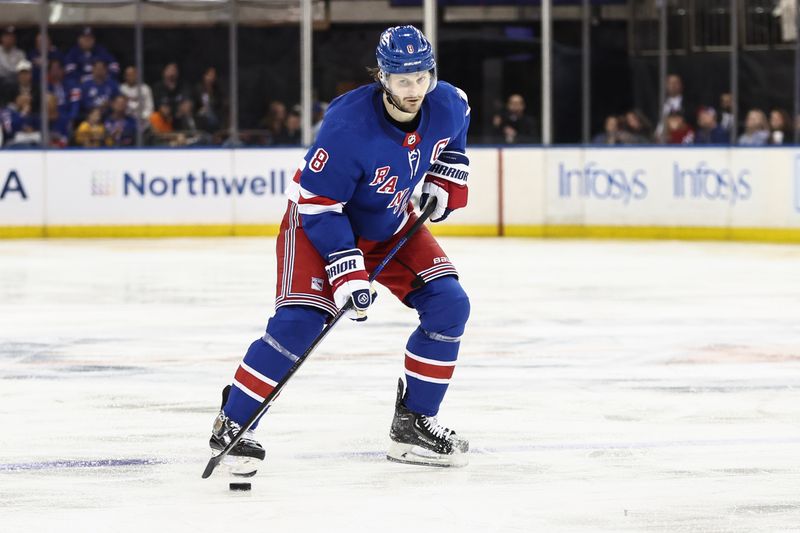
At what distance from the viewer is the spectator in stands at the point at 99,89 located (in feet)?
49.0

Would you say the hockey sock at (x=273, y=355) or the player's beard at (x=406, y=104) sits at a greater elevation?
the player's beard at (x=406, y=104)

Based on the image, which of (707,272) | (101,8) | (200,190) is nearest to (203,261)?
(200,190)

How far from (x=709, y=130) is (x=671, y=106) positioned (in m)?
0.41

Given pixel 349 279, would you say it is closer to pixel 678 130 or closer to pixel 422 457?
pixel 422 457

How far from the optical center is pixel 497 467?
4297 mm

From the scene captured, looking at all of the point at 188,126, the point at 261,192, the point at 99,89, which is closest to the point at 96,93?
the point at 99,89

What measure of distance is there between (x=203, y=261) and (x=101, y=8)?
4.93m

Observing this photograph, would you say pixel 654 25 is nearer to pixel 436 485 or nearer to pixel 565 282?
pixel 565 282

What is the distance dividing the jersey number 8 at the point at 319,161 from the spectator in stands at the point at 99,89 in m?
11.2

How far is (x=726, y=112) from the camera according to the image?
1427 centimetres

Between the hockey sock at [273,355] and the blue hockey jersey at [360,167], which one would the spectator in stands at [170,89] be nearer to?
the blue hockey jersey at [360,167]

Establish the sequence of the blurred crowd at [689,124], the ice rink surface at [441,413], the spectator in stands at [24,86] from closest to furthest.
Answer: the ice rink surface at [441,413], the blurred crowd at [689,124], the spectator in stands at [24,86]

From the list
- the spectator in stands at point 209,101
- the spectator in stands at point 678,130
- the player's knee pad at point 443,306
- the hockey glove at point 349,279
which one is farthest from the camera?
the spectator in stands at point 209,101

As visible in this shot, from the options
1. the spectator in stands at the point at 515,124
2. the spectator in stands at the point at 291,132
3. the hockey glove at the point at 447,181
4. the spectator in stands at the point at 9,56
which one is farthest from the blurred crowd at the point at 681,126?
the hockey glove at the point at 447,181
